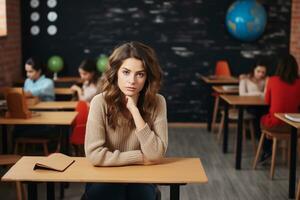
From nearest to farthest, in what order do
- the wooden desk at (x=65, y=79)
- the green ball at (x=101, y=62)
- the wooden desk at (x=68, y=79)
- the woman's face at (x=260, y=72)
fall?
the woman's face at (x=260, y=72) → the wooden desk at (x=65, y=79) → the wooden desk at (x=68, y=79) → the green ball at (x=101, y=62)

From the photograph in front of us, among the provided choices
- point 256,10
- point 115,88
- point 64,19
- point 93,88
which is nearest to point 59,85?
point 64,19

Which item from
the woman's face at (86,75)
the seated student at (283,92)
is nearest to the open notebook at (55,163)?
the woman's face at (86,75)

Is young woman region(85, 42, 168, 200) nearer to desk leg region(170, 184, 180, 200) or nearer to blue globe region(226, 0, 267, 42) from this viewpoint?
desk leg region(170, 184, 180, 200)

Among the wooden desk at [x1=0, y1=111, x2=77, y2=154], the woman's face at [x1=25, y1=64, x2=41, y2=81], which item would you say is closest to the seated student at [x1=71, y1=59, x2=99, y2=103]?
the woman's face at [x1=25, y1=64, x2=41, y2=81]

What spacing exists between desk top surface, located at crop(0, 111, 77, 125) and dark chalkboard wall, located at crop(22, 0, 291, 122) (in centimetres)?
320

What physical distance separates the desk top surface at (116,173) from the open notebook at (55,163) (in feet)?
0.07

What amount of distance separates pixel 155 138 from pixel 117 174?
1.09ft

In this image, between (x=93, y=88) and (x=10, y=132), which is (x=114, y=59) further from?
(x=10, y=132)

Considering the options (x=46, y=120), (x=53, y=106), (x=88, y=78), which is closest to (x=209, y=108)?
(x=88, y=78)

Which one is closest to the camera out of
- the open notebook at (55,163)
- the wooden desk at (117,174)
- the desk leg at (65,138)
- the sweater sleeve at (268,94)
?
the wooden desk at (117,174)

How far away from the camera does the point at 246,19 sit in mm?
7324

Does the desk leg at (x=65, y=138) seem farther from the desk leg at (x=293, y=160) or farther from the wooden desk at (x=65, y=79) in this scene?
the wooden desk at (x=65, y=79)

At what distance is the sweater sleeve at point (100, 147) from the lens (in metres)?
2.61

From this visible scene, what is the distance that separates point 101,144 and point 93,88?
2791mm
